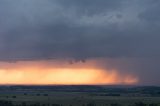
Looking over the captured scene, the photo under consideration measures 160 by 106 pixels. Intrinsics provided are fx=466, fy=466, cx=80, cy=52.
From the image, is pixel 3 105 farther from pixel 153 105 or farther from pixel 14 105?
pixel 153 105

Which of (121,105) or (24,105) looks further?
(121,105)

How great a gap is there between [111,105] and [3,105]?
36.9 m

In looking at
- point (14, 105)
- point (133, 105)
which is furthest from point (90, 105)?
point (14, 105)

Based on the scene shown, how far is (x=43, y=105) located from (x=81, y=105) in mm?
12499

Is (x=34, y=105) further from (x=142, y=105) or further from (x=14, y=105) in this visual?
(x=142, y=105)

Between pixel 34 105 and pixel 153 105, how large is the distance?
37.3 meters

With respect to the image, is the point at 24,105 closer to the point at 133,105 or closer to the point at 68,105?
the point at 68,105

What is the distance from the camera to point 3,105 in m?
142

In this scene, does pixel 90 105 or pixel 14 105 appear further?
pixel 90 105

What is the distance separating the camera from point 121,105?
155 m

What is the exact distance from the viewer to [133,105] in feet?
503

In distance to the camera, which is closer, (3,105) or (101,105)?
(3,105)

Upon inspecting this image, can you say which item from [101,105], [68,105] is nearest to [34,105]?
[68,105]

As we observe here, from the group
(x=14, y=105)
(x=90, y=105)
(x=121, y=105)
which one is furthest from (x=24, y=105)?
(x=121, y=105)
